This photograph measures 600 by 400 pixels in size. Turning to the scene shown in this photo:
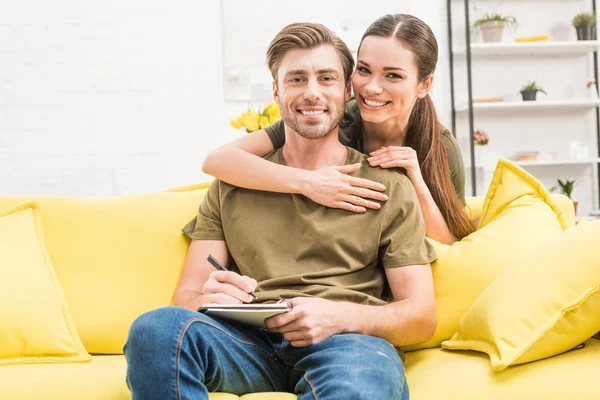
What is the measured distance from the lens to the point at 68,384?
1.55 metres

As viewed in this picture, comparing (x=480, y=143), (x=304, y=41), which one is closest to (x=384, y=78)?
(x=304, y=41)

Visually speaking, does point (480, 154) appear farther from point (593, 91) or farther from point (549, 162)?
point (593, 91)

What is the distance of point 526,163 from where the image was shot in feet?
16.4

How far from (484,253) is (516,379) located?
0.42 m

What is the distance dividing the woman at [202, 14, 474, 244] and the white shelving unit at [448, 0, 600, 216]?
3.15 meters

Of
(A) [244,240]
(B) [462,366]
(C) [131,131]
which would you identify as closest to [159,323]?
(A) [244,240]

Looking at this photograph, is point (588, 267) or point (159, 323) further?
point (588, 267)

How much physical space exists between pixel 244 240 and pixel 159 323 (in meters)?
0.44

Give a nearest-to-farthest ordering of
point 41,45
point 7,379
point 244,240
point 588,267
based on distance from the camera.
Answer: point 588,267
point 7,379
point 244,240
point 41,45

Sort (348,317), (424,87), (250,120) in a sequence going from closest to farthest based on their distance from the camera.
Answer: (348,317)
(424,87)
(250,120)

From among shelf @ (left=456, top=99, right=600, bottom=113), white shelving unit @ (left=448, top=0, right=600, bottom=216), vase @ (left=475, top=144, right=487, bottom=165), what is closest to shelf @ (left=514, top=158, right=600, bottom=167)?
white shelving unit @ (left=448, top=0, right=600, bottom=216)

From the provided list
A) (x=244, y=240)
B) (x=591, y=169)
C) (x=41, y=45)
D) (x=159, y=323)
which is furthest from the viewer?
(x=591, y=169)

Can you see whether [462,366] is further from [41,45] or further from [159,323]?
[41,45]

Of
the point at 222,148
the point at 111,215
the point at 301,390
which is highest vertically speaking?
the point at 222,148
